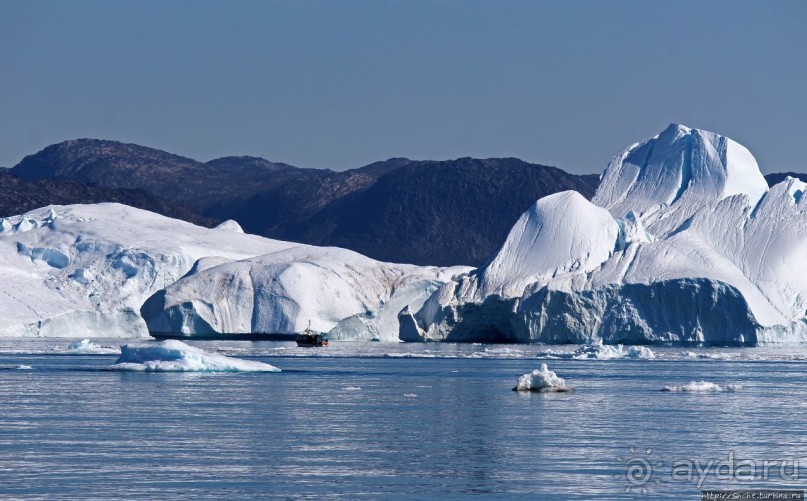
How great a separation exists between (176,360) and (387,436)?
18.1 m

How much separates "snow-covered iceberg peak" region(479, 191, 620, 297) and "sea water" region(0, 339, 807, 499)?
74.7 feet

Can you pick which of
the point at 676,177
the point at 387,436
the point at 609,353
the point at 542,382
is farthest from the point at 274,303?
the point at 387,436

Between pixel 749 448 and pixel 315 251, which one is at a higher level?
pixel 315 251

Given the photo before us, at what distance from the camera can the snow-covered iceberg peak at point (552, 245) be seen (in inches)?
2408

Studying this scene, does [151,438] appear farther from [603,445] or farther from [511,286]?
[511,286]

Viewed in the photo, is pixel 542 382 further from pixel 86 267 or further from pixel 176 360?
pixel 86 267

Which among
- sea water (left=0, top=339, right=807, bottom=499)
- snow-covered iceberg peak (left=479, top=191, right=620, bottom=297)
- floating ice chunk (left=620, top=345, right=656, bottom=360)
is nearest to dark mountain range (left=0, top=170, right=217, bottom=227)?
snow-covered iceberg peak (left=479, top=191, right=620, bottom=297)

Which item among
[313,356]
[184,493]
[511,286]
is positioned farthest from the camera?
[511,286]

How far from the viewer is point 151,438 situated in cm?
2038

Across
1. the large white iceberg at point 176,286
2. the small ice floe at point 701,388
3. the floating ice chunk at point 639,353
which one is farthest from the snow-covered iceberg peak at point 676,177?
the small ice floe at point 701,388

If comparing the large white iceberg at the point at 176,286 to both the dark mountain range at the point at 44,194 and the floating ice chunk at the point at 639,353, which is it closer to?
the floating ice chunk at the point at 639,353

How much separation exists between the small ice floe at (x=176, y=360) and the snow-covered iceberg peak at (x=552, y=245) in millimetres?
24030

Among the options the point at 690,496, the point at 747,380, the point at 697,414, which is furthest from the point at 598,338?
the point at 690,496

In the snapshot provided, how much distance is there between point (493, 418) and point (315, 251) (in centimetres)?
5345
